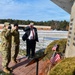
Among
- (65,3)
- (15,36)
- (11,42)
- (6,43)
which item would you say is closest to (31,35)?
(15,36)

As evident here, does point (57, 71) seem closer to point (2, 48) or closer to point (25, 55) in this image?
point (2, 48)

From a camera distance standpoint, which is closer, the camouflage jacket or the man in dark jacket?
the camouflage jacket

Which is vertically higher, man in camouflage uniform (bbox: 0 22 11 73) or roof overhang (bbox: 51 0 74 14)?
roof overhang (bbox: 51 0 74 14)

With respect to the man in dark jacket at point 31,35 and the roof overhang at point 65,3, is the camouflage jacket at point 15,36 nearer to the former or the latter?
the man in dark jacket at point 31,35

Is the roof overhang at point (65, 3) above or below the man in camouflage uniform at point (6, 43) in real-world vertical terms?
above

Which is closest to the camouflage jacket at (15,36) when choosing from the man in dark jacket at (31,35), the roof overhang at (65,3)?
the man in dark jacket at (31,35)

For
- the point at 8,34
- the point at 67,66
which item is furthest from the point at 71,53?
the point at 8,34

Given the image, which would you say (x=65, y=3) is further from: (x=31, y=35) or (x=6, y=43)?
(x=31, y=35)

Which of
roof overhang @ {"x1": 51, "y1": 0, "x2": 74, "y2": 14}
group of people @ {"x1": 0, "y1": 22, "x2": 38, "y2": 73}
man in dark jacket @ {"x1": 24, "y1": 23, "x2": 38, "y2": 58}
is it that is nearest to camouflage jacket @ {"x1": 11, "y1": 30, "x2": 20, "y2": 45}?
group of people @ {"x1": 0, "y1": 22, "x2": 38, "y2": 73}

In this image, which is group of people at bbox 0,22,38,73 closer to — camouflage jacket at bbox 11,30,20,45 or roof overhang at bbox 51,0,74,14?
camouflage jacket at bbox 11,30,20,45

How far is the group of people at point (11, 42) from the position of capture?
10.1 metres

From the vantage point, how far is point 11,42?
11.1 m

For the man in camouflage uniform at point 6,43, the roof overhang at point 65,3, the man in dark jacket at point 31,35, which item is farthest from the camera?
the man in dark jacket at point 31,35

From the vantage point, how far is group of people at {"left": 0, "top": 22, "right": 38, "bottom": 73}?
33.3ft
